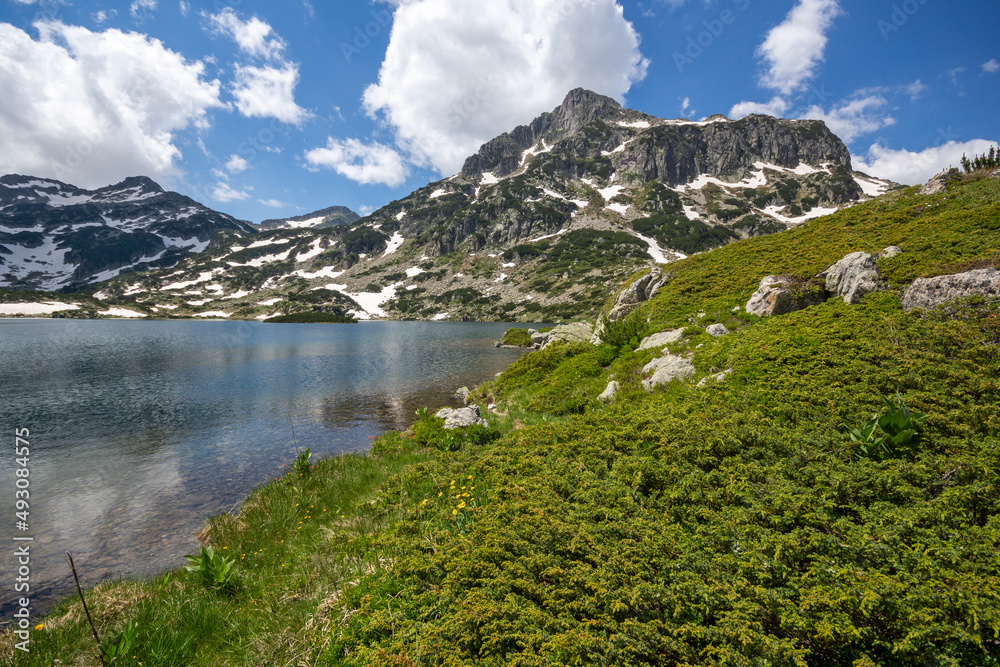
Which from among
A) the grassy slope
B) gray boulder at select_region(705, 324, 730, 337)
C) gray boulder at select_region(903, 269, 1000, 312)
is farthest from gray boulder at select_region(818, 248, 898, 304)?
gray boulder at select_region(705, 324, 730, 337)

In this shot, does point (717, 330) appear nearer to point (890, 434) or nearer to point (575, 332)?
point (890, 434)

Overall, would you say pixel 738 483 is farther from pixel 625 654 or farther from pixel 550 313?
pixel 550 313

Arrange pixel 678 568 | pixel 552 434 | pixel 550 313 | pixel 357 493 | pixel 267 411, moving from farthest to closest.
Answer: pixel 550 313
pixel 267 411
pixel 357 493
pixel 552 434
pixel 678 568

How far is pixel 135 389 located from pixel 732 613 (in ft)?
144

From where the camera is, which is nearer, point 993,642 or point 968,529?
point 993,642

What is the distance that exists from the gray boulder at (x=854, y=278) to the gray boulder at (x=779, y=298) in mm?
695

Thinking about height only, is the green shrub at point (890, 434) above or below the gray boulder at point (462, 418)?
above

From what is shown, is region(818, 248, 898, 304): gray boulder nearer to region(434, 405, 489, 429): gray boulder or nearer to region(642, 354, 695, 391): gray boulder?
region(642, 354, 695, 391): gray boulder

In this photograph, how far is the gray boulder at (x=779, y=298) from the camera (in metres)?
14.0

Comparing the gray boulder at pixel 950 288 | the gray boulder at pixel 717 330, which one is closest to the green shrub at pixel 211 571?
the gray boulder at pixel 717 330

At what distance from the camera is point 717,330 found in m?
14.6

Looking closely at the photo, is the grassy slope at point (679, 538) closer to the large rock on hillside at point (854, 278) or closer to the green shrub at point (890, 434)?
the green shrub at point (890, 434)

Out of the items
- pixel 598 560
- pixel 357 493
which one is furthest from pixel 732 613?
pixel 357 493

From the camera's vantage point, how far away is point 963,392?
23.1 feet
